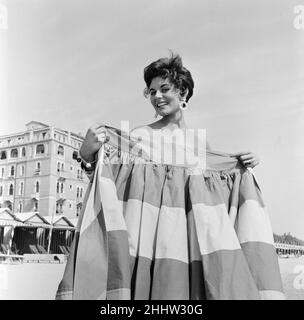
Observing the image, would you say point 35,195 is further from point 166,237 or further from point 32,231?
point 166,237

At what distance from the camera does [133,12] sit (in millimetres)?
1011

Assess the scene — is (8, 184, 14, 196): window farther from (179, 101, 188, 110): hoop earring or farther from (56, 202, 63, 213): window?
(179, 101, 188, 110): hoop earring

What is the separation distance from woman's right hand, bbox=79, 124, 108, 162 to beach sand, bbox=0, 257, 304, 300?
0.37 metres

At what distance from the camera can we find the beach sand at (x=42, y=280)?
3.05 ft

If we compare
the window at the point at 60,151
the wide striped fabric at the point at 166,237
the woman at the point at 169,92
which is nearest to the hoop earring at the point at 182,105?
the woman at the point at 169,92

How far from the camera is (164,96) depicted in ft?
2.52

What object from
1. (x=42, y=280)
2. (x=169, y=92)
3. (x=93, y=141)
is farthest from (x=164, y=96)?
(x=42, y=280)

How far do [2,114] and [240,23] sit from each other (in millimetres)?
657

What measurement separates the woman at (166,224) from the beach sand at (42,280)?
0.26 m

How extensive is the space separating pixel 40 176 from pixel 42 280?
47cm

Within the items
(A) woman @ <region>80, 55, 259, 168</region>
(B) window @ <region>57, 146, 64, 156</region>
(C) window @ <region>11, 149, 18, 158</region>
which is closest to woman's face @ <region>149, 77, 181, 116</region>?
(A) woman @ <region>80, 55, 259, 168</region>

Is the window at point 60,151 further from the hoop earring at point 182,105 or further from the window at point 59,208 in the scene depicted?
the hoop earring at point 182,105

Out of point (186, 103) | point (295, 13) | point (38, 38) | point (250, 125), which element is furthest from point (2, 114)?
point (295, 13)
